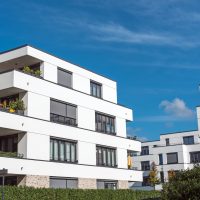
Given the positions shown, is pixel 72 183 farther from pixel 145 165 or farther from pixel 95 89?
pixel 145 165

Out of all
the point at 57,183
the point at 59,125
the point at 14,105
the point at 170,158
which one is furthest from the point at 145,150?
the point at 14,105

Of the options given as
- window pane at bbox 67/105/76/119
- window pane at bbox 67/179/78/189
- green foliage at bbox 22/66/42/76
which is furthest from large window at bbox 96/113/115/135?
green foliage at bbox 22/66/42/76

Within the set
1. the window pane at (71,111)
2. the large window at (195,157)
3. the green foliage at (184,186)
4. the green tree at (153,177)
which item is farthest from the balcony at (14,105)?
the large window at (195,157)

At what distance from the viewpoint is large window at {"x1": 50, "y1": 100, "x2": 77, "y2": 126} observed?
35938 mm

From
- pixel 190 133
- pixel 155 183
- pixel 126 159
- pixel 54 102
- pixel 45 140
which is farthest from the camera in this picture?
pixel 190 133

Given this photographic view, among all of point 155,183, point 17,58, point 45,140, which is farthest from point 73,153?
point 155,183

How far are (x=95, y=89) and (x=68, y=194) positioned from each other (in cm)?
1363

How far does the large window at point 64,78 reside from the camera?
37938mm

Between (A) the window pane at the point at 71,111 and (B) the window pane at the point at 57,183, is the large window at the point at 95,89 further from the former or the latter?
(B) the window pane at the point at 57,183

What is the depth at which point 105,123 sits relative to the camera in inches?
1651

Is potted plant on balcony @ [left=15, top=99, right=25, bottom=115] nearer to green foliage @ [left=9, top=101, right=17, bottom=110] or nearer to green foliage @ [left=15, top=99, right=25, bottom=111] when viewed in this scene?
green foliage @ [left=15, top=99, right=25, bottom=111]

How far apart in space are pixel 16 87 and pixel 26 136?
3.58 meters

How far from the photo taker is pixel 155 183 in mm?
60625

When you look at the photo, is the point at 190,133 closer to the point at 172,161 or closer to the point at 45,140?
the point at 172,161
